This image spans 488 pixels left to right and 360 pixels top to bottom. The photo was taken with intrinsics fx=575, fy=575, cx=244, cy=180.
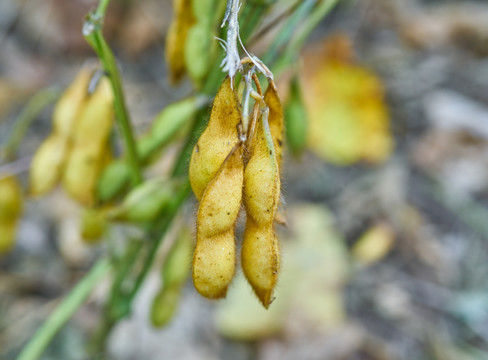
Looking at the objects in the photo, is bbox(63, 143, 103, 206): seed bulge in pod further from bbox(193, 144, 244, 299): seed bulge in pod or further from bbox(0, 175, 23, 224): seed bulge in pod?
bbox(193, 144, 244, 299): seed bulge in pod

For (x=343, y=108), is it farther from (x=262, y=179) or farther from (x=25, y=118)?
(x=262, y=179)

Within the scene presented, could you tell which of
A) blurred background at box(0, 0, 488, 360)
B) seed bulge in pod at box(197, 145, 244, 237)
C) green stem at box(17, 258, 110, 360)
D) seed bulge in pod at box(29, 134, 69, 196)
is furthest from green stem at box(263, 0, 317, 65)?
green stem at box(17, 258, 110, 360)

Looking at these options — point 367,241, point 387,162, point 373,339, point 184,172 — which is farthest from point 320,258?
point 184,172

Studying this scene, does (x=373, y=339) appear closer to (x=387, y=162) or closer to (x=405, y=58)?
(x=387, y=162)

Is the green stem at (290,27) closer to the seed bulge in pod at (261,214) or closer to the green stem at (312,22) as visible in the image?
the green stem at (312,22)

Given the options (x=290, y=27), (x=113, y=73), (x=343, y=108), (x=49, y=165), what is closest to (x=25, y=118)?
(x=49, y=165)

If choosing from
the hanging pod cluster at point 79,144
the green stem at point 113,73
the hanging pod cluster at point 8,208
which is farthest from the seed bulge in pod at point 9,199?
the green stem at point 113,73

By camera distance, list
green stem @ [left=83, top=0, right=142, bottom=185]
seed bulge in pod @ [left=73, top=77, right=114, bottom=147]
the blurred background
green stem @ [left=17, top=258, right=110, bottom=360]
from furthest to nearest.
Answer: the blurred background → green stem @ [left=17, top=258, right=110, bottom=360] → seed bulge in pod @ [left=73, top=77, right=114, bottom=147] → green stem @ [left=83, top=0, right=142, bottom=185]
